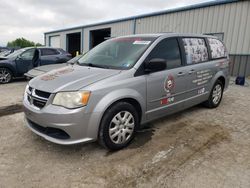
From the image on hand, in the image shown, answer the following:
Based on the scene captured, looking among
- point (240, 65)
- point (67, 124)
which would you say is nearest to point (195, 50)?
point (67, 124)

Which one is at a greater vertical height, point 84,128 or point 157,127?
point 84,128

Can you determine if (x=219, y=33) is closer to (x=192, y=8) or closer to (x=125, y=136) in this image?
(x=192, y=8)

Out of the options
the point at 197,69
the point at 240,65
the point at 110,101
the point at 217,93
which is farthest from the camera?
the point at 240,65

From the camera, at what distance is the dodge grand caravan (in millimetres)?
2633

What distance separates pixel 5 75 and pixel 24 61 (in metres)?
0.94

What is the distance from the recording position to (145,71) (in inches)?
126

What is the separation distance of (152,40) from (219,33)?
29.2 feet

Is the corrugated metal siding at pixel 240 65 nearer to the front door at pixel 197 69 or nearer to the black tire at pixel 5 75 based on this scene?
the front door at pixel 197 69

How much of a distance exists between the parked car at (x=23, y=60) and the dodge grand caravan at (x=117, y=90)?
604cm

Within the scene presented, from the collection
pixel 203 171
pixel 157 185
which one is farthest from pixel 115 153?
pixel 203 171

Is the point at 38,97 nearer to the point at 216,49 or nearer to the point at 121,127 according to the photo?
the point at 121,127

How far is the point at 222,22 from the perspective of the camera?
10.7 meters

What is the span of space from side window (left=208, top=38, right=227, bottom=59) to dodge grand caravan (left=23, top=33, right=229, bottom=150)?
487 mm

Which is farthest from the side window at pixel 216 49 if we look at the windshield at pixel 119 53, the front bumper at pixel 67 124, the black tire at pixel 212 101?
the front bumper at pixel 67 124
